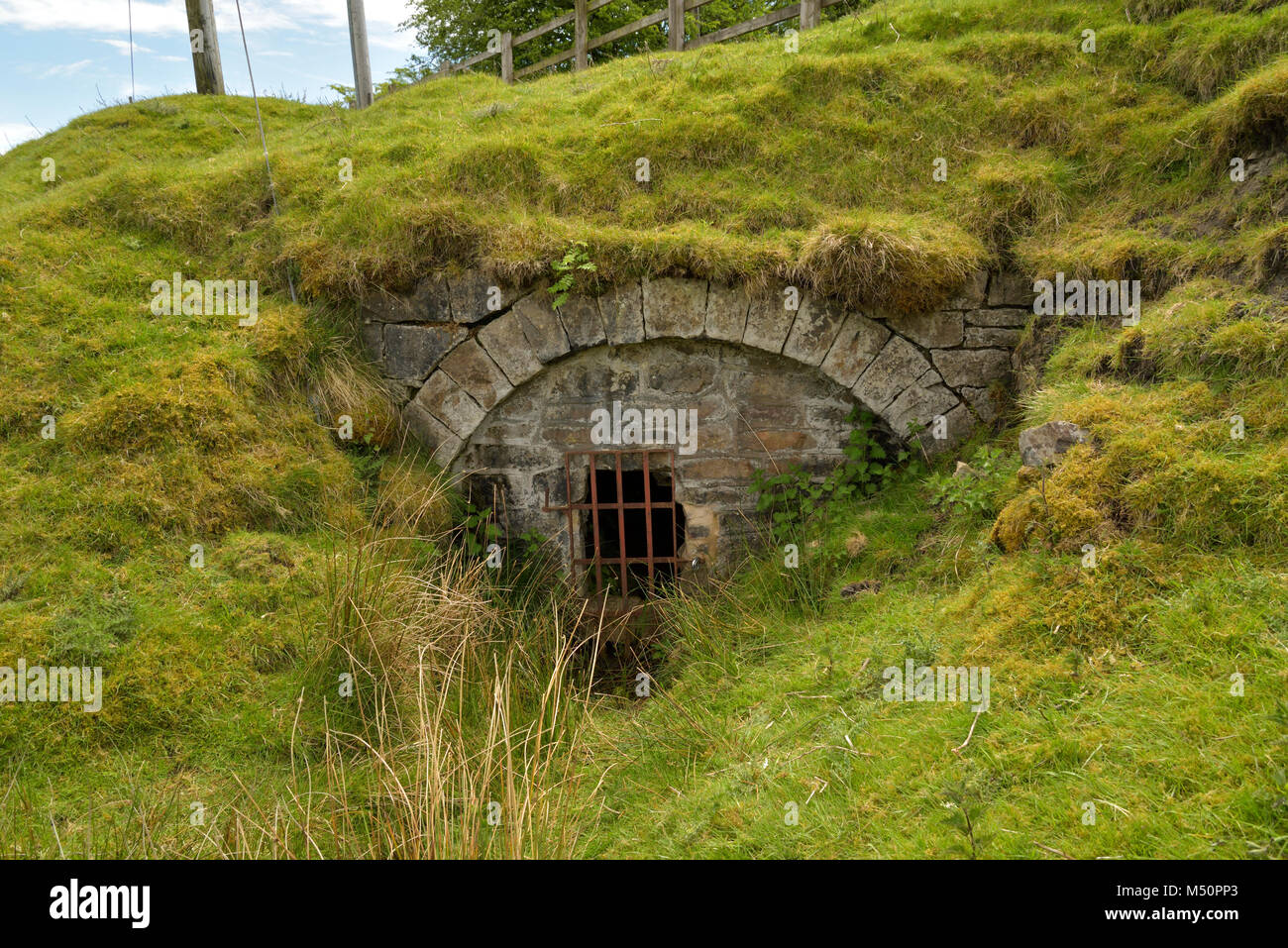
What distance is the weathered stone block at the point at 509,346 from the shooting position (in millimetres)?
5227

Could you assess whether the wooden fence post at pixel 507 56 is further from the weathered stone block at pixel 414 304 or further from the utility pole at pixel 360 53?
the weathered stone block at pixel 414 304

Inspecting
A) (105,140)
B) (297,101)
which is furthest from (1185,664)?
(297,101)

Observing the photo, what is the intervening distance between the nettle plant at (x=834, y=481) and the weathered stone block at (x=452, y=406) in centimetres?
182

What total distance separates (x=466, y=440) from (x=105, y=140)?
229 inches

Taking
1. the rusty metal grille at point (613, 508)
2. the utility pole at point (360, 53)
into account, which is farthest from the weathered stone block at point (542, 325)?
the utility pole at point (360, 53)

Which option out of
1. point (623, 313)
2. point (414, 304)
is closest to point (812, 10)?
point (623, 313)

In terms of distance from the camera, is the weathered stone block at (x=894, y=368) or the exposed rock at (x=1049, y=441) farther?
the weathered stone block at (x=894, y=368)

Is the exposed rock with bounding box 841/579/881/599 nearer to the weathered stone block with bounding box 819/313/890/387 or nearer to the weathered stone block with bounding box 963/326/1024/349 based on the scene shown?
the weathered stone block with bounding box 819/313/890/387

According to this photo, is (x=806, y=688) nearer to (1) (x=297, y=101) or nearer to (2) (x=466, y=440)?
(2) (x=466, y=440)

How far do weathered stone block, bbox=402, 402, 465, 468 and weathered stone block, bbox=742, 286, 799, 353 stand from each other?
6.51ft

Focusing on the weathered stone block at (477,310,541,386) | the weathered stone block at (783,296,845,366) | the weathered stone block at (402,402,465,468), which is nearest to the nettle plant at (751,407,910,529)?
the weathered stone block at (783,296,845,366)

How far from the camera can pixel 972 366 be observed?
509 cm

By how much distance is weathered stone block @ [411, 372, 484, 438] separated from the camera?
209 inches

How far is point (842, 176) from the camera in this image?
18.3ft
